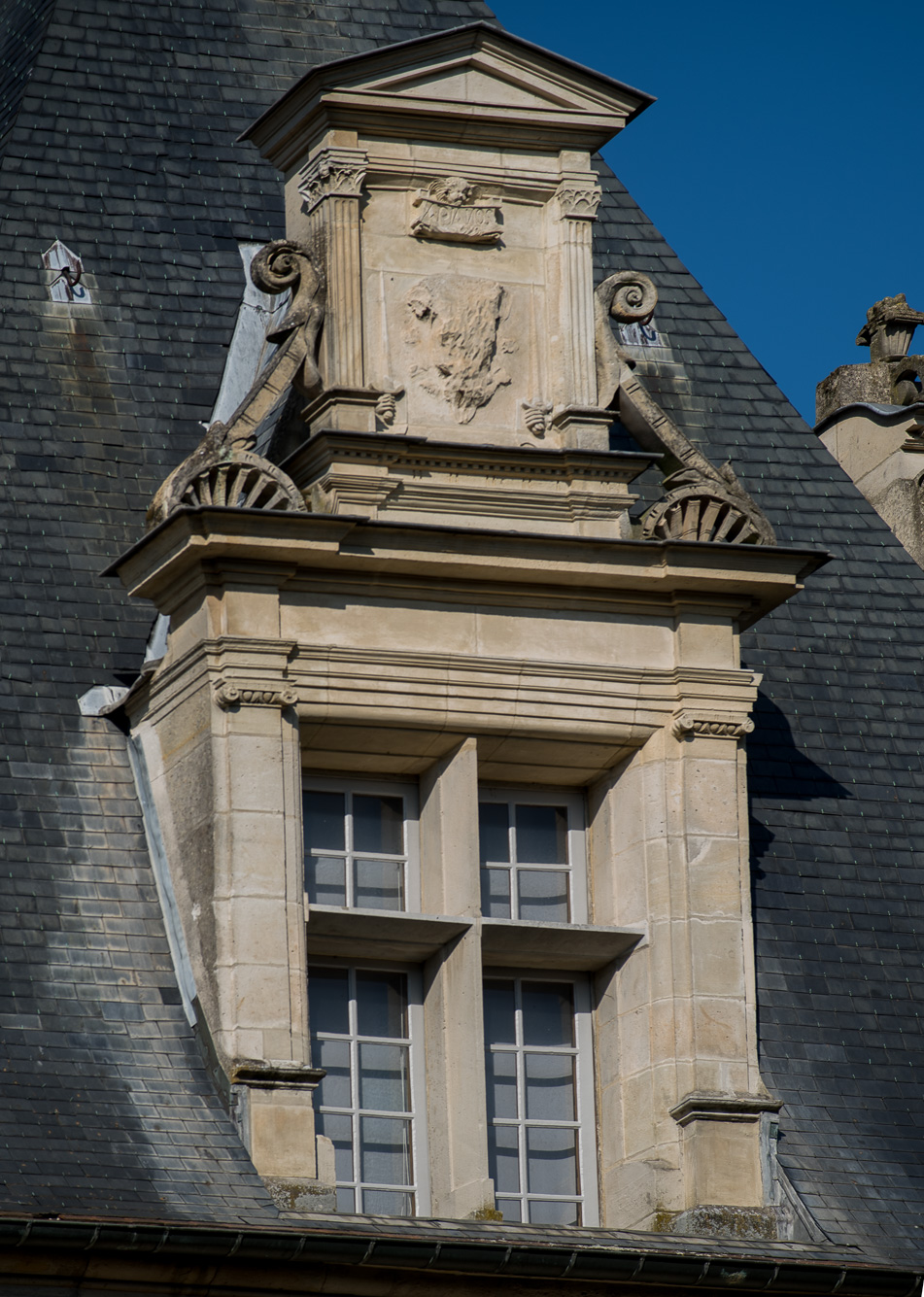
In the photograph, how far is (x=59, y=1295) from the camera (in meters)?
13.0

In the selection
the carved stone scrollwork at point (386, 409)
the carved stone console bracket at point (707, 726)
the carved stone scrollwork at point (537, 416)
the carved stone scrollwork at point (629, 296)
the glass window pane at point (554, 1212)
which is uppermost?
the carved stone scrollwork at point (629, 296)

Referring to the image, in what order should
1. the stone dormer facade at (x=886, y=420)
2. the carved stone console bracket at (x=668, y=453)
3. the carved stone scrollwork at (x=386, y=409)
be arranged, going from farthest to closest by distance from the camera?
the stone dormer facade at (x=886, y=420)
the carved stone console bracket at (x=668, y=453)
the carved stone scrollwork at (x=386, y=409)

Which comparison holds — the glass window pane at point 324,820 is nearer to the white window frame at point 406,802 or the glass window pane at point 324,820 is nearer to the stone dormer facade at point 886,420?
the white window frame at point 406,802

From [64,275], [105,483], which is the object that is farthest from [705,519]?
[64,275]

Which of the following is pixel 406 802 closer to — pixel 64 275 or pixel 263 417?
pixel 263 417

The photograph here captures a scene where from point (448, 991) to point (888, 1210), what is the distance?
209 centimetres

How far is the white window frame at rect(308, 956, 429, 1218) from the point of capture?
14.6 metres

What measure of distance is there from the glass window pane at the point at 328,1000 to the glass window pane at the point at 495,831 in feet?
2.92

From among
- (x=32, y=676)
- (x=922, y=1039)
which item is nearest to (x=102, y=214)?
(x=32, y=676)

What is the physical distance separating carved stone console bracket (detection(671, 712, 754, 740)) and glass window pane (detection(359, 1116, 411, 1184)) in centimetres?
212

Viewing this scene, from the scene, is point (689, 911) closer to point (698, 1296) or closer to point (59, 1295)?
point (698, 1296)

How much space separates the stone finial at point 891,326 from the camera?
19000mm

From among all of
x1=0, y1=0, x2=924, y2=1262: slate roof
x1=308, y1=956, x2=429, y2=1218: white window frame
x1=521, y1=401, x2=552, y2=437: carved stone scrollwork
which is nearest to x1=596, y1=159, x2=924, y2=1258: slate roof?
x1=0, y1=0, x2=924, y2=1262: slate roof

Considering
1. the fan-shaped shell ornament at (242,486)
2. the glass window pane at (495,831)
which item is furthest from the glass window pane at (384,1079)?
the fan-shaped shell ornament at (242,486)
